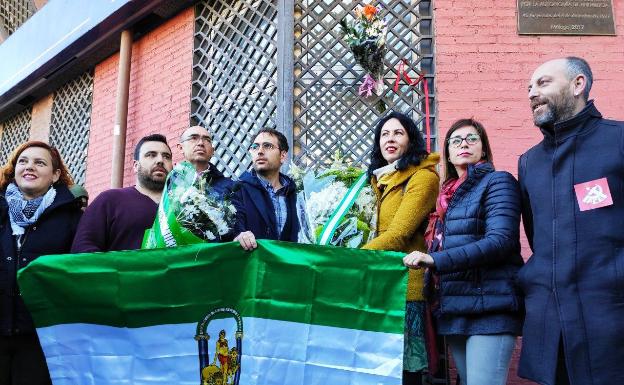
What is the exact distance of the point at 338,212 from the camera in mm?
3381

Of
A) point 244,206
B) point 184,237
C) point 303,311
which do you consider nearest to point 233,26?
point 244,206

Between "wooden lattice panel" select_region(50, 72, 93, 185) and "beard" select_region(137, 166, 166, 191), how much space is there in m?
4.65

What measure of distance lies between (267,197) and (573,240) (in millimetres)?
1860

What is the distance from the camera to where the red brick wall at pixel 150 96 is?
684 centimetres

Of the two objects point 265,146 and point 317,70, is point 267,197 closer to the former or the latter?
point 265,146

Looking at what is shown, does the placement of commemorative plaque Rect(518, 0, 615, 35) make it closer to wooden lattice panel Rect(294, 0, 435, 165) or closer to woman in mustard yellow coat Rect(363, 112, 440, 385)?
wooden lattice panel Rect(294, 0, 435, 165)

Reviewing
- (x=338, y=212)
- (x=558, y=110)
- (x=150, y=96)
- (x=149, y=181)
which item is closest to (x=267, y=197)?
(x=338, y=212)

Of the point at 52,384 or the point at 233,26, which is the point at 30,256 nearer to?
the point at 52,384

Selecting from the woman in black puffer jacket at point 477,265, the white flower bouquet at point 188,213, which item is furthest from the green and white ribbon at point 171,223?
the woman in black puffer jacket at point 477,265

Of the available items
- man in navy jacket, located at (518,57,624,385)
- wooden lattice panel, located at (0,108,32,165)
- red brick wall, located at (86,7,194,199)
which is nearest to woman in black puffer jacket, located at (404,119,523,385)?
man in navy jacket, located at (518,57,624,385)

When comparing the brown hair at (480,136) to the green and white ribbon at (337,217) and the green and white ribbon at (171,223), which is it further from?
the green and white ribbon at (171,223)

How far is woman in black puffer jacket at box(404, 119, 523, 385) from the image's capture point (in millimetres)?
2783

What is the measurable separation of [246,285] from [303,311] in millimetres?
334

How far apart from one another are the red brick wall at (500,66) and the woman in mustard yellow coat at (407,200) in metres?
2.08
